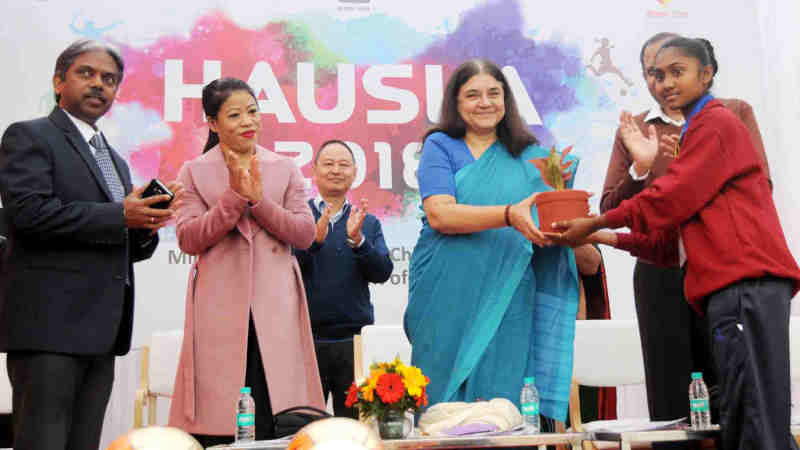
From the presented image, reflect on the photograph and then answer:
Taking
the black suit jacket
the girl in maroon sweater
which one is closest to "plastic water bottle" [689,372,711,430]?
the girl in maroon sweater

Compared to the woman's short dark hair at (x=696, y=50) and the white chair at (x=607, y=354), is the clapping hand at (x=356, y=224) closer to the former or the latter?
the white chair at (x=607, y=354)

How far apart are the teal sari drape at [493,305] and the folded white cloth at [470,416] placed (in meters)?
0.24

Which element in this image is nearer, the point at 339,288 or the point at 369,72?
the point at 339,288

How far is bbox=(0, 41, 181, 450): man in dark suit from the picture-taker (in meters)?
2.51

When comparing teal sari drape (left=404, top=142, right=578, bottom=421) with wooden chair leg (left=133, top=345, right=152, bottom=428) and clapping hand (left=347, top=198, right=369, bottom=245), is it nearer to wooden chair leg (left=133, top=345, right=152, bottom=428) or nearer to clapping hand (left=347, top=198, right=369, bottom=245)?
clapping hand (left=347, top=198, right=369, bottom=245)

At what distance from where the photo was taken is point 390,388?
2.39m

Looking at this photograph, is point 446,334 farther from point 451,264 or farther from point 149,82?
point 149,82

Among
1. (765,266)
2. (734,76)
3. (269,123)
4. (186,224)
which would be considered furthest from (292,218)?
(734,76)

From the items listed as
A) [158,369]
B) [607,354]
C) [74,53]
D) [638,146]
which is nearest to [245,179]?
[74,53]

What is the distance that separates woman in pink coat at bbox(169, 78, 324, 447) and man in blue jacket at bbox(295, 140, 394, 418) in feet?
3.66

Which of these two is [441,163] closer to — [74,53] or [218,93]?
[218,93]

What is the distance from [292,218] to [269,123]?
2358 millimetres

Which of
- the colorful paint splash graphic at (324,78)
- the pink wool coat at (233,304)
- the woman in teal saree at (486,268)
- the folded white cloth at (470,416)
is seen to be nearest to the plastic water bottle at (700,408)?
the woman in teal saree at (486,268)

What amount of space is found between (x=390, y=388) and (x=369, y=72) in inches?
126
